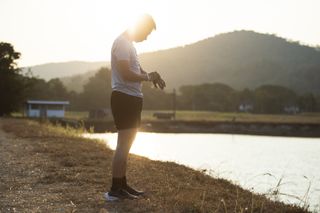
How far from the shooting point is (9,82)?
1986 inches

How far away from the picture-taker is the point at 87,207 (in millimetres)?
4973

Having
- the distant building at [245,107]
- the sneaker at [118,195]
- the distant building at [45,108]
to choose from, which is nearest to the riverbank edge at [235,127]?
the distant building at [45,108]

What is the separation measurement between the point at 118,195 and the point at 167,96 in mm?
98814

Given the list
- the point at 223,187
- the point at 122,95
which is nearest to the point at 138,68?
the point at 122,95

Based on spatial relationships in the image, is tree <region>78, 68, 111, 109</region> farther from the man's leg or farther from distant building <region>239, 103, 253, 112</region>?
the man's leg

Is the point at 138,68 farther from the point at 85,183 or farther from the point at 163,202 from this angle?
the point at 85,183

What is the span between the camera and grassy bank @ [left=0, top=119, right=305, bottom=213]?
16.6ft

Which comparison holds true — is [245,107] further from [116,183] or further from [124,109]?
[124,109]

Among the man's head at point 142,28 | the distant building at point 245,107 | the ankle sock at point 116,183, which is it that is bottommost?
the ankle sock at point 116,183

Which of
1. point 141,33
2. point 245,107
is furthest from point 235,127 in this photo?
point 141,33

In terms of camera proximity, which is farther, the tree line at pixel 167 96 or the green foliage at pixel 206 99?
the green foliage at pixel 206 99

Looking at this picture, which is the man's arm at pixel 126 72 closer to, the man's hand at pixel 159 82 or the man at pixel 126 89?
the man at pixel 126 89

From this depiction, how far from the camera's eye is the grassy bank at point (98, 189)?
5.06 meters

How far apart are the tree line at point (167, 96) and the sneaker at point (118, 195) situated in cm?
4852
